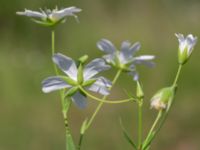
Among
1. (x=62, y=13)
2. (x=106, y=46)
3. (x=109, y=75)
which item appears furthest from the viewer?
(x=109, y=75)

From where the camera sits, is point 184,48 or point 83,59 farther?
point 184,48

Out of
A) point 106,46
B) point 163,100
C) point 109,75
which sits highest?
point 106,46

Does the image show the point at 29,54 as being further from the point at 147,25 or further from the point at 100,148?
the point at 100,148

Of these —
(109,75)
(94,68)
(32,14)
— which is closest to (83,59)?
(94,68)

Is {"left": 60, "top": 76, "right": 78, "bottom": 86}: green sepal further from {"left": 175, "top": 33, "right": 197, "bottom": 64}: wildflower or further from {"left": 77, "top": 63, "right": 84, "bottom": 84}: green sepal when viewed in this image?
{"left": 175, "top": 33, "right": 197, "bottom": 64}: wildflower

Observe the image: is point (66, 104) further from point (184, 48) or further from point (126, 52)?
point (184, 48)

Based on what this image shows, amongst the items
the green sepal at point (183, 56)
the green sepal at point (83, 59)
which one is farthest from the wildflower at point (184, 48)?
the green sepal at point (83, 59)

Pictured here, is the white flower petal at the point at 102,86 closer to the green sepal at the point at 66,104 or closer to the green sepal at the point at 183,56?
the green sepal at the point at 66,104

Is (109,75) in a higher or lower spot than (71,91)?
lower
